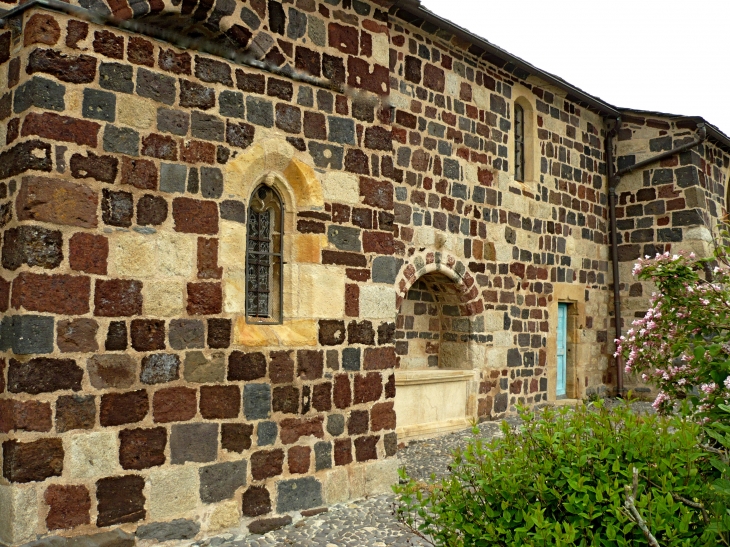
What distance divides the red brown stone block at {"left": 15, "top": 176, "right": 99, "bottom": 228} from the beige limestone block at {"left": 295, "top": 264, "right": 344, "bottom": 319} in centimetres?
166

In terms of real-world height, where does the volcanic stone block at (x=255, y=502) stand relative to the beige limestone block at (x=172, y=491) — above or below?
below

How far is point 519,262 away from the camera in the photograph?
964 centimetres

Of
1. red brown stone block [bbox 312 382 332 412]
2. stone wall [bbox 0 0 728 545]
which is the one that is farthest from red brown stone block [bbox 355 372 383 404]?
red brown stone block [bbox 312 382 332 412]

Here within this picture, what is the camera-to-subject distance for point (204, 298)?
4.68m

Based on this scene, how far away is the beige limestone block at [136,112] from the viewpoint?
4352 millimetres

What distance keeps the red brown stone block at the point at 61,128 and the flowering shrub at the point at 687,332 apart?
3.53 m

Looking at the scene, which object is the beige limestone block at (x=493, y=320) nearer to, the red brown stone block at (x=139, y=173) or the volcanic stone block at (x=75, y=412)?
the red brown stone block at (x=139, y=173)

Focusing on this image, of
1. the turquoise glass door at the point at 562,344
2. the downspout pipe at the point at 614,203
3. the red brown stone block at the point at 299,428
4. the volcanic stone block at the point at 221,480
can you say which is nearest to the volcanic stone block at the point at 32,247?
the volcanic stone block at the point at 221,480

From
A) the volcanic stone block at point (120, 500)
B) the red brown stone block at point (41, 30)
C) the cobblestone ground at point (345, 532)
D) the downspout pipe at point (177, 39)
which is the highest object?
the downspout pipe at point (177, 39)

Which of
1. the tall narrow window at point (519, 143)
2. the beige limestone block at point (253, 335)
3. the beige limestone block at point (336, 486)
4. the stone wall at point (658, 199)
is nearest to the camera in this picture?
the beige limestone block at point (253, 335)

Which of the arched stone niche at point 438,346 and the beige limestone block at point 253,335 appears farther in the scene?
the arched stone niche at point 438,346

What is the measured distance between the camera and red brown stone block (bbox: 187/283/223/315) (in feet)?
15.1

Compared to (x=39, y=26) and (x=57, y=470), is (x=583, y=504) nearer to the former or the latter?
(x=57, y=470)

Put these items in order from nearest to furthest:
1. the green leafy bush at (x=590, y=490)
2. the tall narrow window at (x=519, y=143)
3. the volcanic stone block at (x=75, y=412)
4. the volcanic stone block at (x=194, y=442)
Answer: the green leafy bush at (x=590, y=490) < the volcanic stone block at (x=75, y=412) < the volcanic stone block at (x=194, y=442) < the tall narrow window at (x=519, y=143)
